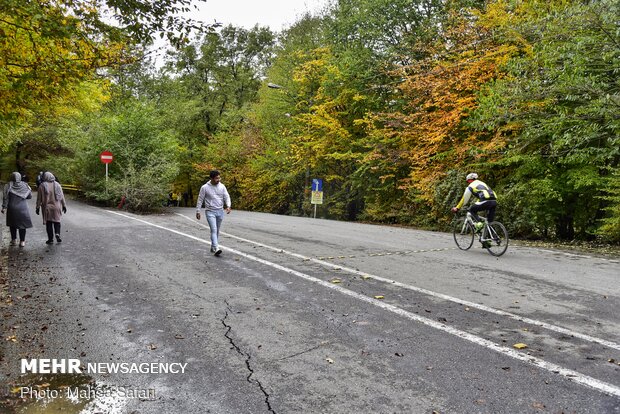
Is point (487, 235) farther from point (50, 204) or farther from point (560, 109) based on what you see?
point (50, 204)

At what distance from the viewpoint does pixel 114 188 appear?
75.1 ft

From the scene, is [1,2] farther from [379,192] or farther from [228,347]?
[379,192]

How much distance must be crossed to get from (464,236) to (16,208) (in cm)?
1076

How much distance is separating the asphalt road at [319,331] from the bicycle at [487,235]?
774 millimetres

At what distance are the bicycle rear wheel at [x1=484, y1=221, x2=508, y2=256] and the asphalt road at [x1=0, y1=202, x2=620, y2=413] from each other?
72 cm

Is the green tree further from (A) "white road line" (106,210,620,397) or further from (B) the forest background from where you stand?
(A) "white road line" (106,210,620,397)

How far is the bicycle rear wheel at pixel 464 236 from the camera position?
1005 cm

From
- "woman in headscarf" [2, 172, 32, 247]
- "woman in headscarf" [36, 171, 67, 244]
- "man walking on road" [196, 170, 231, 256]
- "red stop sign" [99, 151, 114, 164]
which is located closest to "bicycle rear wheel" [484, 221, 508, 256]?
"man walking on road" [196, 170, 231, 256]

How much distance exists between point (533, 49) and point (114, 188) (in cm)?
2079

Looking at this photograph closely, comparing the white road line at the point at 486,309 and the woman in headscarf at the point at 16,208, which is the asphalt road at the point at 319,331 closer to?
the white road line at the point at 486,309

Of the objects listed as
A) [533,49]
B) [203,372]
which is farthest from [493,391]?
[533,49]

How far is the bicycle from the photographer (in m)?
9.30

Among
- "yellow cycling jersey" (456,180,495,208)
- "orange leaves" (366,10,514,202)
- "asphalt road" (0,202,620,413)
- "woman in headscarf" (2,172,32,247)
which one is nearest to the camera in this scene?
"asphalt road" (0,202,620,413)

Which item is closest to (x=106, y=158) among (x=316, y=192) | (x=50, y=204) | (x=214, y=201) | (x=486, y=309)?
(x=316, y=192)
